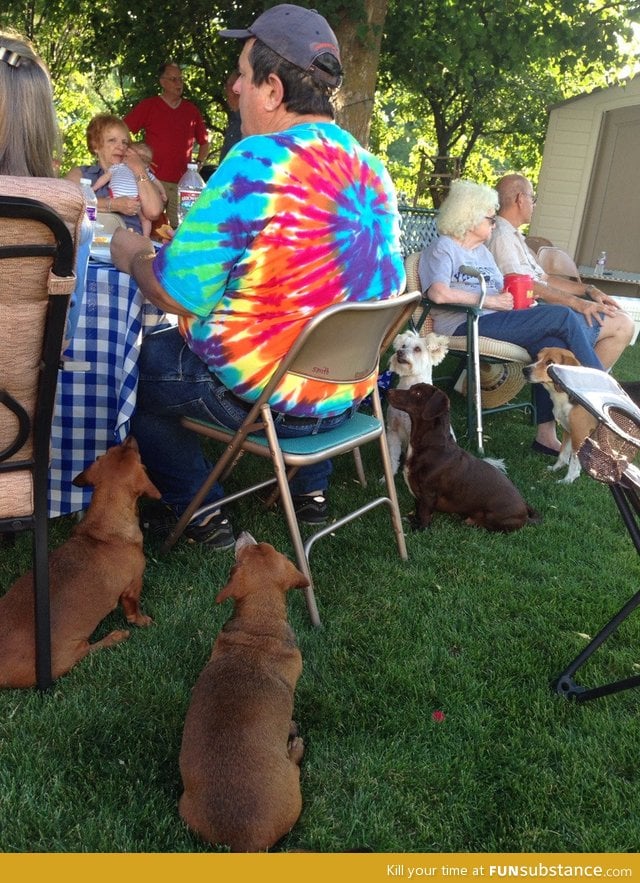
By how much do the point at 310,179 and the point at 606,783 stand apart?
1983 millimetres

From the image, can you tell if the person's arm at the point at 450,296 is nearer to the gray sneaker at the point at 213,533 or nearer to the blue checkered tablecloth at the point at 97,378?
the blue checkered tablecloth at the point at 97,378

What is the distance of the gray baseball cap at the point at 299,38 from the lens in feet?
8.13

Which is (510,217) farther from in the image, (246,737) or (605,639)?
(246,737)

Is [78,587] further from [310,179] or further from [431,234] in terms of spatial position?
[431,234]

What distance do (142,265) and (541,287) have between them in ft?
13.3

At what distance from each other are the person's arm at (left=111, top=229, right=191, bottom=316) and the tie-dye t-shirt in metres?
0.04

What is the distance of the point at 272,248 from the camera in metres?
2.40

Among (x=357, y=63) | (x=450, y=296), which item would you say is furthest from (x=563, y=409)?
(x=357, y=63)

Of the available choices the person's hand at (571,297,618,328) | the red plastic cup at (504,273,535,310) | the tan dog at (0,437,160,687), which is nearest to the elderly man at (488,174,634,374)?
the person's hand at (571,297,618,328)

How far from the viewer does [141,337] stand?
118 inches

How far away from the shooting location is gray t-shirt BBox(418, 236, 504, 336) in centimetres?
500

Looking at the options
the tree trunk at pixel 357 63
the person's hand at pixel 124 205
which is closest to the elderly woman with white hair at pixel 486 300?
the person's hand at pixel 124 205

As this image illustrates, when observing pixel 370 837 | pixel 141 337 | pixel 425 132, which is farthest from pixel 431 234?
pixel 425 132

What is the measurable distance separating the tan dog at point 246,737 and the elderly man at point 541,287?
4157 millimetres
